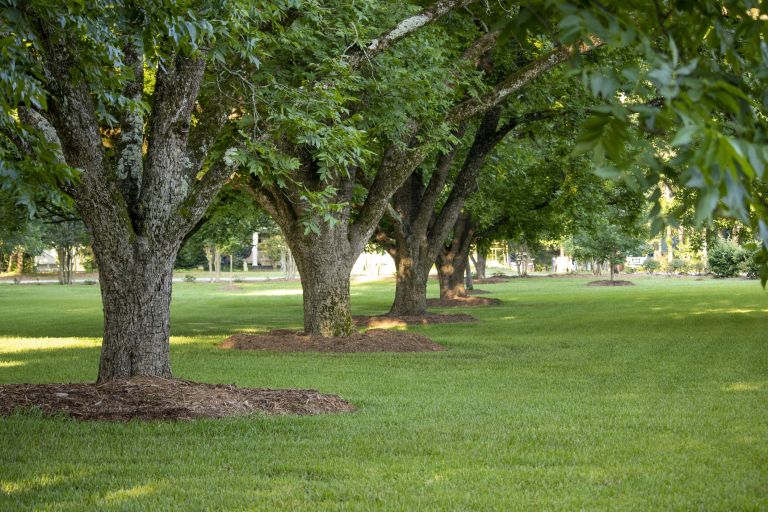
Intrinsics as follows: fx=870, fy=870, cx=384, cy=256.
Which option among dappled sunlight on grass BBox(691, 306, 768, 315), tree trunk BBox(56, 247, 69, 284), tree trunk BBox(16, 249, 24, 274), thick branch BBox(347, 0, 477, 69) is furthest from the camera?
tree trunk BBox(16, 249, 24, 274)

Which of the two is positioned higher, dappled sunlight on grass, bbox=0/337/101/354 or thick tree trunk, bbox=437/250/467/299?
thick tree trunk, bbox=437/250/467/299

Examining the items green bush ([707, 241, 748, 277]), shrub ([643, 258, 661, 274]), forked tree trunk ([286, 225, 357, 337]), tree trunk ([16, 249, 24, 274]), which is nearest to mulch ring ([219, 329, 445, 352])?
forked tree trunk ([286, 225, 357, 337])

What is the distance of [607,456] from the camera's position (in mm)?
7145

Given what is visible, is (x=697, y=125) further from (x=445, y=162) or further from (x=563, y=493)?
(x=445, y=162)

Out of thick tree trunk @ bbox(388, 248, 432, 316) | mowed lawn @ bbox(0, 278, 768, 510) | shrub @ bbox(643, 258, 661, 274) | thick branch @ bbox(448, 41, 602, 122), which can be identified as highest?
thick branch @ bbox(448, 41, 602, 122)

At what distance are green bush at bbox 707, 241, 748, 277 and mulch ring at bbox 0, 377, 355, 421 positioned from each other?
5815 cm

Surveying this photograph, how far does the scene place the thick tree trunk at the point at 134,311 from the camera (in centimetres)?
998

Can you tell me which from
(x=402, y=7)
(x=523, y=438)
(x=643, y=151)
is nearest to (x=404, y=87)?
(x=402, y=7)

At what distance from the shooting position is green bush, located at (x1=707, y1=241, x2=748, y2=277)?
6353 centimetres

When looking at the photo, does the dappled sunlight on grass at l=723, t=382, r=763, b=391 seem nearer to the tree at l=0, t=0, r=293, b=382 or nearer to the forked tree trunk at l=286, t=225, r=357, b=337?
the tree at l=0, t=0, r=293, b=382

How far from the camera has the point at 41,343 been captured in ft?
65.8

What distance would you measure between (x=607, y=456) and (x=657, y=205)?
181 inches

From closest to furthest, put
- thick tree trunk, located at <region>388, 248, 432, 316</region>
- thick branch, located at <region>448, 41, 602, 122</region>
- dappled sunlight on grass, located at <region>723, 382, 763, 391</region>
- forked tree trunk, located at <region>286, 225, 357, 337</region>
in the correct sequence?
dappled sunlight on grass, located at <region>723, 382, 763, 391</region> < thick branch, located at <region>448, 41, 602, 122</region> < forked tree trunk, located at <region>286, 225, 357, 337</region> < thick tree trunk, located at <region>388, 248, 432, 316</region>

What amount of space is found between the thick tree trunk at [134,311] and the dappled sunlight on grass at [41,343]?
8.88m
